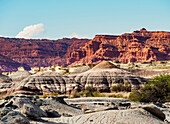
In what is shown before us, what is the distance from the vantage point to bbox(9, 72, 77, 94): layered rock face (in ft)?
151

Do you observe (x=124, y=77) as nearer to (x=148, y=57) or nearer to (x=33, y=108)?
(x=33, y=108)

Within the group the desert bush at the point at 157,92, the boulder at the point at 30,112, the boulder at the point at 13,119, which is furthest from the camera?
the desert bush at the point at 157,92

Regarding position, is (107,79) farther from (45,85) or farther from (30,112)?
(30,112)

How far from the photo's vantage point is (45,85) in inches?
1875

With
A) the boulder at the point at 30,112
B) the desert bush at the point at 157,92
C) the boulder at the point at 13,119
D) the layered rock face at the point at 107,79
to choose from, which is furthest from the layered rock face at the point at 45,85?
the boulder at the point at 13,119

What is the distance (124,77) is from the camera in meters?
48.8

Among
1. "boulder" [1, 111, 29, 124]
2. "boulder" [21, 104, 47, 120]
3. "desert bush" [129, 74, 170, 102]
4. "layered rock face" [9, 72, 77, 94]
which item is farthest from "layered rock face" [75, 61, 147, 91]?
"boulder" [1, 111, 29, 124]

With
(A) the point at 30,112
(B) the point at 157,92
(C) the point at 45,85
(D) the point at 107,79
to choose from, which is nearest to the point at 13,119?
(A) the point at 30,112

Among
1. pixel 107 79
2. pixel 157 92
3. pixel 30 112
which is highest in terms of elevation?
pixel 107 79

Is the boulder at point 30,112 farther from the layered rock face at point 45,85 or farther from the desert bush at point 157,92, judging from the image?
the layered rock face at point 45,85

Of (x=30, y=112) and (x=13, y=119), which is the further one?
(x=30, y=112)

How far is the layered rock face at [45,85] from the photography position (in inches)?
1810

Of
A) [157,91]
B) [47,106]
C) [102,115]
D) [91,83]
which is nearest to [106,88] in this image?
[91,83]

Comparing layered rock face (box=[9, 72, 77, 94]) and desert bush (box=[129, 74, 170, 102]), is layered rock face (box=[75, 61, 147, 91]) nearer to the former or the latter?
layered rock face (box=[9, 72, 77, 94])
